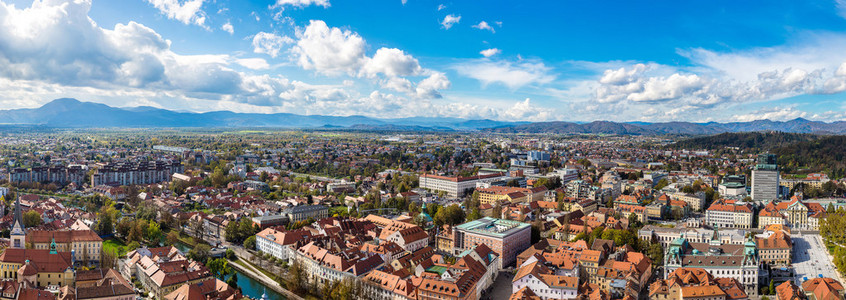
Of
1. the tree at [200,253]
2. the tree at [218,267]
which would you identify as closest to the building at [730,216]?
the tree at [218,267]

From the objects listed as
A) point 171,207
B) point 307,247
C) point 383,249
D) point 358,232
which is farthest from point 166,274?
point 171,207

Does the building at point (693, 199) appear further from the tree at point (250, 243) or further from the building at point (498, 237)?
the tree at point (250, 243)

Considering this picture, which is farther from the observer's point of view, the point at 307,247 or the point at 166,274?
the point at 307,247

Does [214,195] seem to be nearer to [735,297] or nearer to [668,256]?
[668,256]

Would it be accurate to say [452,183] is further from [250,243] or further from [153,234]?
[153,234]

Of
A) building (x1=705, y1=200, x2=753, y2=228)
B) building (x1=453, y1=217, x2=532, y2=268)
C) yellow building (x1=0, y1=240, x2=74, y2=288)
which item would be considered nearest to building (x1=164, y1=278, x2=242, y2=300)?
yellow building (x1=0, y1=240, x2=74, y2=288)

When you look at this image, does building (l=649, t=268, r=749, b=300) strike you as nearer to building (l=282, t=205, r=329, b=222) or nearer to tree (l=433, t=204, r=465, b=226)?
tree (l=433, t=204, r=465, b=226)
